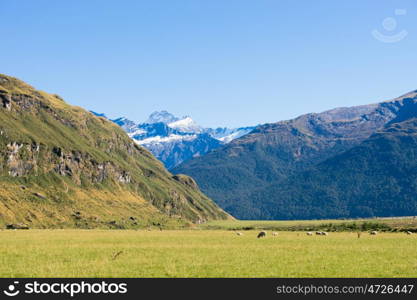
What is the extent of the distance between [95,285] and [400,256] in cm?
3369

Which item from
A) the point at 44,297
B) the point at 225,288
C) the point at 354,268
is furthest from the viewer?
the point at 354,268

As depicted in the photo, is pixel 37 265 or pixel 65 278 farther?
pixel 37 265

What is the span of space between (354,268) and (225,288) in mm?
14612

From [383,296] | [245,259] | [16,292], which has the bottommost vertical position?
[383,296]

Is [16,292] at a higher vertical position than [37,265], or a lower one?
lower

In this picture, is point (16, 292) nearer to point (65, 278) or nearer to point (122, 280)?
point (65, 278)

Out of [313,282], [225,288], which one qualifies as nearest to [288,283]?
[313,282]

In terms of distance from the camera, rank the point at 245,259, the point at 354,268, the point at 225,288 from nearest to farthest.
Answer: the point at 225,288 < the point at 354,268 < the point at 245,259

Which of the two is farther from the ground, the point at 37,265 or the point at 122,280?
the point at 37,265

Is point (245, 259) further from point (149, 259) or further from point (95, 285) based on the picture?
point (95, 285)

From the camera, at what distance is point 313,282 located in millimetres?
34875

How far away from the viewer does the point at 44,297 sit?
3128 centimetres

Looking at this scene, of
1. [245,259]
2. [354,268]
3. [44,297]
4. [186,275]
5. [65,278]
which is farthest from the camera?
[245,259]

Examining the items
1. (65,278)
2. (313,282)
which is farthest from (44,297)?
(313,282)
